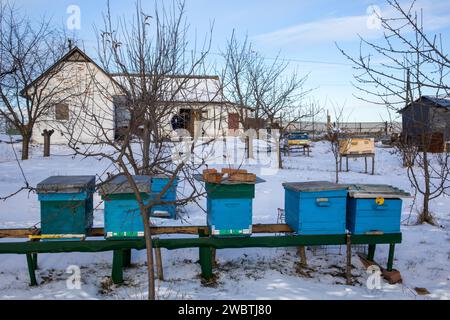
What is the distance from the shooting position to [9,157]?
58.0 feet

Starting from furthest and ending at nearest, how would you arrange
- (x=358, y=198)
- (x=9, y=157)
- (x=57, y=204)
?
1. (x=9, y=157)
2. (x=358, y=198)
3. (x=57, y=204)

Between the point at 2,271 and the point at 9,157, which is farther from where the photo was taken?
the point at 9,157

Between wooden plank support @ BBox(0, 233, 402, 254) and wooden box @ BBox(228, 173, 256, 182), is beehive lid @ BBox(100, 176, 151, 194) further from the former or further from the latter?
wooden box @ BBox(228, 173, 256, 182)

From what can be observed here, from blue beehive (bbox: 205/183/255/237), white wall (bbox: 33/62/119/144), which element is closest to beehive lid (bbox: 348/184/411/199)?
blue beehive (bbox: 205/183/255/237)

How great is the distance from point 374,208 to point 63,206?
360 centimetres

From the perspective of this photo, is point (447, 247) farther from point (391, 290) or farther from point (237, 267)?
point (237, 267)

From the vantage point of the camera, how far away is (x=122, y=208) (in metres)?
4.26

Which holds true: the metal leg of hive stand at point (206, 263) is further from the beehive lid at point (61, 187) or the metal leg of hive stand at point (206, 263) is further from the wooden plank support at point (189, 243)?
the beehive lid at point (61, 187)

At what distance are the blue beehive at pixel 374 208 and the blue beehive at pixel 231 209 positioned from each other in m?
1.28

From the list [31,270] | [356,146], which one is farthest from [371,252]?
[356,146]

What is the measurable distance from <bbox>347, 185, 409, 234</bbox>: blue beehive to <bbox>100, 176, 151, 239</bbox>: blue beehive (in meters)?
2.48

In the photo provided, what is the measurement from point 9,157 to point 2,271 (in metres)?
14.9
